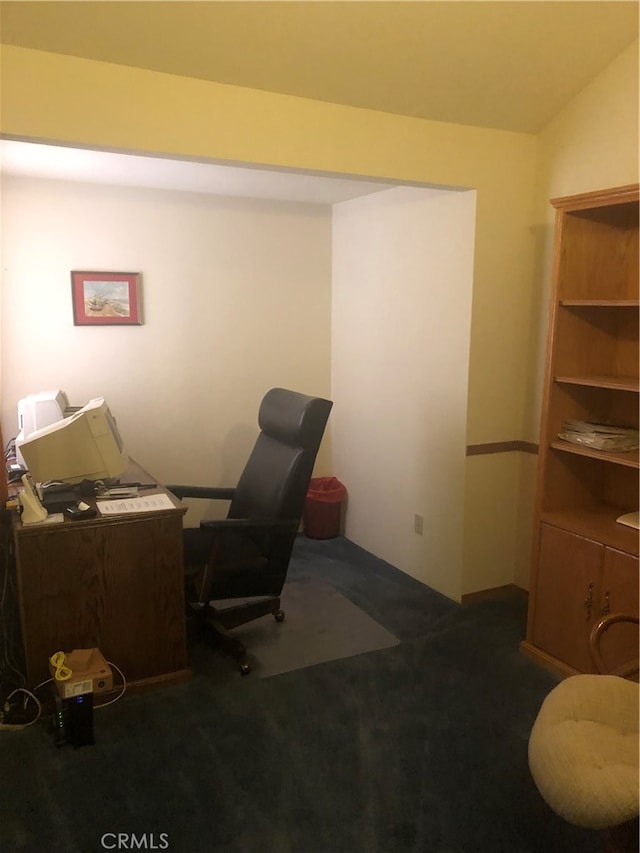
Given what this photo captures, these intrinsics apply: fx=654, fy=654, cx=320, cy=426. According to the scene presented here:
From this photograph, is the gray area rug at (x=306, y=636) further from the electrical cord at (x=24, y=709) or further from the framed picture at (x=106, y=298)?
the framed picture at (x=106, y=298)

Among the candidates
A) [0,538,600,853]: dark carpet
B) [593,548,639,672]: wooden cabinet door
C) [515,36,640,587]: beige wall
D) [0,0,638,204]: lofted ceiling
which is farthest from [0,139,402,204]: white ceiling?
[0,538,600,853]: dark carpet

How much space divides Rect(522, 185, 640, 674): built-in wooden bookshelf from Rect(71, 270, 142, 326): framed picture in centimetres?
241

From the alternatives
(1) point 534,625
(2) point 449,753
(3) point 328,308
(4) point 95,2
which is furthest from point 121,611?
(3) point 328,308

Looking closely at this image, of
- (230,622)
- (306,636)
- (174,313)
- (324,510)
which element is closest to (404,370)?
(324,510)

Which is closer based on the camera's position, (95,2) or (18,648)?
(95,2)

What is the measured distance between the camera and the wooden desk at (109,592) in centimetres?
242

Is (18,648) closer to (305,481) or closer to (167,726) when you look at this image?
(167,726)

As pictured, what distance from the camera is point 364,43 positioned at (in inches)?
94.7

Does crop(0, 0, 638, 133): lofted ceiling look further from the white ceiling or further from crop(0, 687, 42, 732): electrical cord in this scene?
crop(0, 687, 42, 732): electrical cord

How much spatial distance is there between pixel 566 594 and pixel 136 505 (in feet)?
5.97

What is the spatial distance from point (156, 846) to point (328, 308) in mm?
3328

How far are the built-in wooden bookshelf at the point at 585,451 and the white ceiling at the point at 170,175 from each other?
40.0 inches

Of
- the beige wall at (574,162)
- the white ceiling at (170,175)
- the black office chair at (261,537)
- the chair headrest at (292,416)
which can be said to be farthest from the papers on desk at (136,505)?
the beige wall at (574,162)

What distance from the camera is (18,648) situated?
8.45ft
